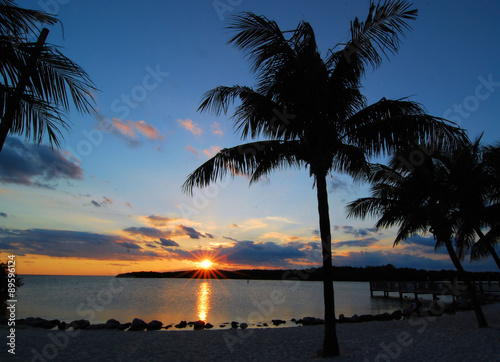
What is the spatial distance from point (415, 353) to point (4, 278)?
2502 centimetres

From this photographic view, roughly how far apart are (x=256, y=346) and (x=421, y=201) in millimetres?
8632

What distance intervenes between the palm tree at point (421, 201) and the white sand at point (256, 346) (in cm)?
272

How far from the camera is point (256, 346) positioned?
10.5 metres

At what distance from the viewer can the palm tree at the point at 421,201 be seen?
11.9 meters

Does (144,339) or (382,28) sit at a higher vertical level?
(382,28)

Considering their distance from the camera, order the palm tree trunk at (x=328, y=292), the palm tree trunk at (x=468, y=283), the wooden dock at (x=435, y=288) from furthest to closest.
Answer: the wooden dock at (x=435, y=288) < the palm tree trunk at (x=468, y=283) < the palm tree trunk at (x=328, y=292)

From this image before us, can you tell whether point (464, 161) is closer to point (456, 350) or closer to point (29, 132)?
point (456, 350)

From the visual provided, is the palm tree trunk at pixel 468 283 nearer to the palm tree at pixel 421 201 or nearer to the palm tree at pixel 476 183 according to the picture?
the palm tree at pixel 421 201

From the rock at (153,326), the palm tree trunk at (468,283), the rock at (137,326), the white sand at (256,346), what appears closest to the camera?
the white sand at (256,346)

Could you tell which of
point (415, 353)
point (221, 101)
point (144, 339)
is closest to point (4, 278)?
point (144, 339)

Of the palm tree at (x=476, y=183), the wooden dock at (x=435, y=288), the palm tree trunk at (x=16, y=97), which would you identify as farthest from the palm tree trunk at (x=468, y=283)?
the wooden dock at (x=435, y=288)

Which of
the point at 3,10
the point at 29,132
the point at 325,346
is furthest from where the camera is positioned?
the point at 325,346

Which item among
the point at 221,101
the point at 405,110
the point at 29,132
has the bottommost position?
the point at 29,132

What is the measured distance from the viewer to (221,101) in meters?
8.93
